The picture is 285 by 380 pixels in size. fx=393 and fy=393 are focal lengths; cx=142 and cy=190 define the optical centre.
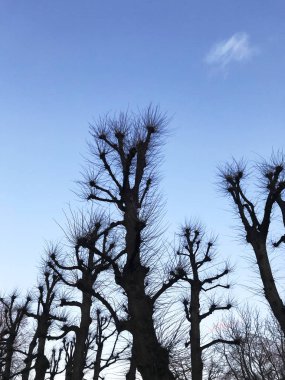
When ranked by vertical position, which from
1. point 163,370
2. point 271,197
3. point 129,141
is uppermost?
point 129,141

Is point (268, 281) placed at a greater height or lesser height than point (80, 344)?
greater

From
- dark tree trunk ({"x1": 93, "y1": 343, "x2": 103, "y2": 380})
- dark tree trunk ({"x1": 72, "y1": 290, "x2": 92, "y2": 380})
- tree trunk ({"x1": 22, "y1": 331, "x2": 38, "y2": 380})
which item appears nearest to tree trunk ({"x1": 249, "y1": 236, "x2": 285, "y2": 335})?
Answer: dark tree trunk ({"x1": 72, "y1": 290, "x2": 92, "y2": 380})

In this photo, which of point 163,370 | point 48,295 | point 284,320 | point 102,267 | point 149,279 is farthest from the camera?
point 48,295

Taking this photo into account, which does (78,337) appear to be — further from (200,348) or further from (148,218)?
(148,218)

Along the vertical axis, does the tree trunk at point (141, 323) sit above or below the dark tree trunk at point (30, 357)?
below

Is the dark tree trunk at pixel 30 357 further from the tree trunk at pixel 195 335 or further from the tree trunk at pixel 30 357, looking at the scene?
the tree trunk at pixel 195 335

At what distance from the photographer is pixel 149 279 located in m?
10.5

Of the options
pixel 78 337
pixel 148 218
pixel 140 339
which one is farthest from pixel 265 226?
pixel 78 337

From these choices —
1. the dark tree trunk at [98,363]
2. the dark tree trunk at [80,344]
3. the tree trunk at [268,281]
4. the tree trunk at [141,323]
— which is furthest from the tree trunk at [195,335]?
the dark tree trunk at [98,363]

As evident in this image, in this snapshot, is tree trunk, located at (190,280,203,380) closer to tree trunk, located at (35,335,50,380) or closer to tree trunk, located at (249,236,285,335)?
tree trunk, located at (249,236,285,335)

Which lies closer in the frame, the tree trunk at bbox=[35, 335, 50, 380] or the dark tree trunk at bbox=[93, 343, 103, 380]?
the tree trunk at bbox=[35, 335, 50, 380]

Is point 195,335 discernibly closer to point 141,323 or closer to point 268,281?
point 268,281

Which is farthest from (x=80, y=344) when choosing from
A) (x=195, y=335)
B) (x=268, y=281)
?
(x=268, y=281)

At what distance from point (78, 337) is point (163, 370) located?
616 centimetres
